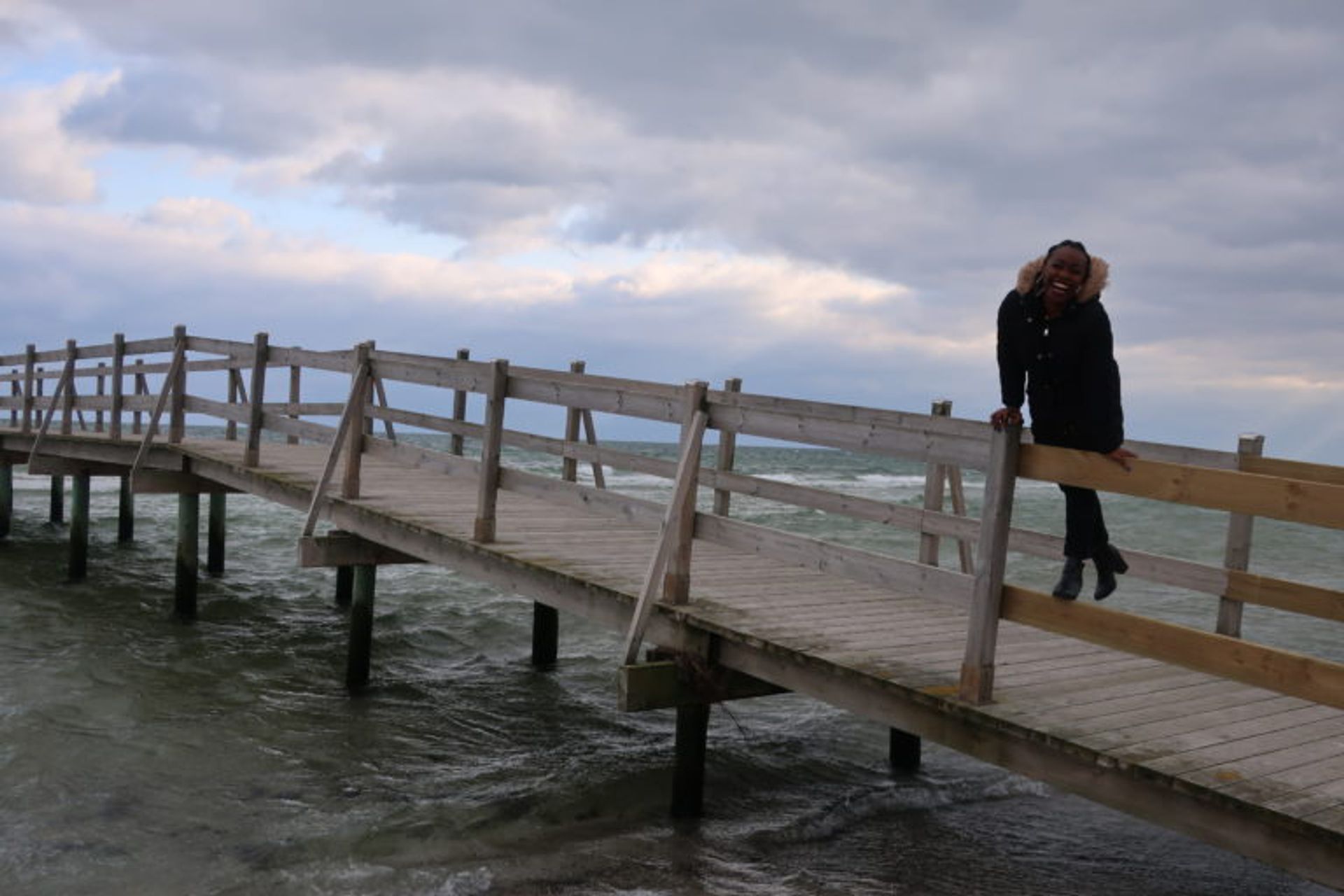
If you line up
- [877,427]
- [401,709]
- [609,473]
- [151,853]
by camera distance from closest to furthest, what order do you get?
1. [877,427]
2. [151,853]
3. [401,709]
4. [609,473]

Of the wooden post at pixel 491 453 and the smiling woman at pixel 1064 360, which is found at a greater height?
the smiling woman at pixel 1064 360

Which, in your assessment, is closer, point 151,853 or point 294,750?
point 151,853

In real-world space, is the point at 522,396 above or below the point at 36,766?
above

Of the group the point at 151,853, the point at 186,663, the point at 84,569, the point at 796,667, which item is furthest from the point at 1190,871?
the point at 84,569

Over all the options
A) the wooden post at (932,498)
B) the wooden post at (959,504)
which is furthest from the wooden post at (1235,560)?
the wooden post at (959,504)

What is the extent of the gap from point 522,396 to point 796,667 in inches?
118

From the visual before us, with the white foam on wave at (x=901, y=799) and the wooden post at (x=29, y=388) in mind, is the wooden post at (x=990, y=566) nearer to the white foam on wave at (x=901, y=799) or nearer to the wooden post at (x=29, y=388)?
Answer: the white foam on wave at (x=901, y=799)

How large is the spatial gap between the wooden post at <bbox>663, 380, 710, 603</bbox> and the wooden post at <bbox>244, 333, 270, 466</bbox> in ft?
20.4

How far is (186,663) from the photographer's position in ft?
35.3

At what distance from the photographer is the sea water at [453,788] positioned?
6145mm

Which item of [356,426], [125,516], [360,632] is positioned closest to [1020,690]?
[356,426]

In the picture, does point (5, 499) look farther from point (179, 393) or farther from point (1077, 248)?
point (1077, 248)

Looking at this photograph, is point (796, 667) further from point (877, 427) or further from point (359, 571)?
point (359, 571)

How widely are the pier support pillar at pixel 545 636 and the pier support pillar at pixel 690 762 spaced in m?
4.31
